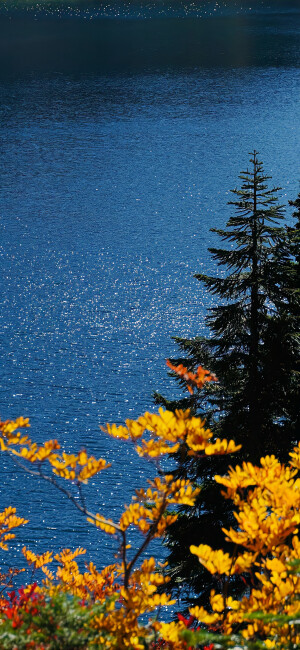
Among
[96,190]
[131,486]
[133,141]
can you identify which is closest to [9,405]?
[131,486]

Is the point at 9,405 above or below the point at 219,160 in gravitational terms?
below

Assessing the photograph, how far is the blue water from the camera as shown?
25.5 metres

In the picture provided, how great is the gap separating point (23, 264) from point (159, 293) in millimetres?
8033

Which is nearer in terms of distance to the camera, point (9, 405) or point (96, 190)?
point (9, 405)

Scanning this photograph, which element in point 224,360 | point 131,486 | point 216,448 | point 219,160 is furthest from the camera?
point 219,160

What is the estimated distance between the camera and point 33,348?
30188 mm

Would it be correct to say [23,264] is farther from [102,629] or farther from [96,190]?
[102,629]

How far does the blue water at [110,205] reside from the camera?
2555 cm

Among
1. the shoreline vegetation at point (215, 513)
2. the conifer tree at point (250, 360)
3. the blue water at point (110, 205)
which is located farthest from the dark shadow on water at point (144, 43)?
the shoreline vegetation at point (215, 513)

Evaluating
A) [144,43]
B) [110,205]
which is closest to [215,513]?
[110,205]

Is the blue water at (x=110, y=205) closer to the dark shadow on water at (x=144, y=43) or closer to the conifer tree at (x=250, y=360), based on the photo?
Answer: the dark shadow on water at (x=144, y=43)

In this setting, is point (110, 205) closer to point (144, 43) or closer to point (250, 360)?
point (250, 360)

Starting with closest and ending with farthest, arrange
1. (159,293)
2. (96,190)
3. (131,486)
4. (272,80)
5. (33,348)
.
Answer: (131,486) < (33,348) < (159,293) < (96,190) < (272,80)

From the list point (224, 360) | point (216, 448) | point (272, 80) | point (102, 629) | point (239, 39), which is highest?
point (239, 39)
